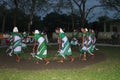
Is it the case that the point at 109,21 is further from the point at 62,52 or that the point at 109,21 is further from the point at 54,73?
the point at 54,73

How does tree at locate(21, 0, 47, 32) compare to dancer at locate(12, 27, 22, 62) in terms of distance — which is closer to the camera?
dancer at locate(12, 27, 22, 62)

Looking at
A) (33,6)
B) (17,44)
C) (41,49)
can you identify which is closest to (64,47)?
(41,49)

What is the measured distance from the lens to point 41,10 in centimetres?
5744

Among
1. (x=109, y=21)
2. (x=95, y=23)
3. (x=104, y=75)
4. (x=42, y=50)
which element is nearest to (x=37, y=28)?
(x=42, y=50)

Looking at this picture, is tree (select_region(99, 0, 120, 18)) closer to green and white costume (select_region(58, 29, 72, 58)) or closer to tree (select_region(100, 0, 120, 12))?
tree (select_region(100, 0, 120, 12))

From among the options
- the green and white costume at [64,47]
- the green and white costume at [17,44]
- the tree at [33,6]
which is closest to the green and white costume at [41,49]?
the green and white costume at [64,47]

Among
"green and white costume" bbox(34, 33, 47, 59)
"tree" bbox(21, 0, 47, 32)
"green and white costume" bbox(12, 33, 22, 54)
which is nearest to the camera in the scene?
"green and white costume" bbox(34, 33, 47, 59)

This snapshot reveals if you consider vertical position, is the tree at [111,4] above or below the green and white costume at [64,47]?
above

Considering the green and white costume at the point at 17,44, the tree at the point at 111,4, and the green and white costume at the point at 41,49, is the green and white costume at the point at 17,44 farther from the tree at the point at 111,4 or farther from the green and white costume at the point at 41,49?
the tree at the point at 111,4

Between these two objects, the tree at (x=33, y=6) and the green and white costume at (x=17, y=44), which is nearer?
the green and white costume at (x=17, y=44)

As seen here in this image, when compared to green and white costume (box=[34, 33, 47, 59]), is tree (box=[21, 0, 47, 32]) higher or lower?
higher

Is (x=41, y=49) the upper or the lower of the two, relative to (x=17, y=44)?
lower

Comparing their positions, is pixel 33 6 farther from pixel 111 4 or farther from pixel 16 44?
pixel 16 44

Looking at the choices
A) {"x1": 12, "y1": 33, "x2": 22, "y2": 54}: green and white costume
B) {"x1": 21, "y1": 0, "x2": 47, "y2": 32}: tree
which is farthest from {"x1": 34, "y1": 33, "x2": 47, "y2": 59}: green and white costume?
{"x1": 21, "y1": 0, "x2": 47, "y2": 32}: tree
